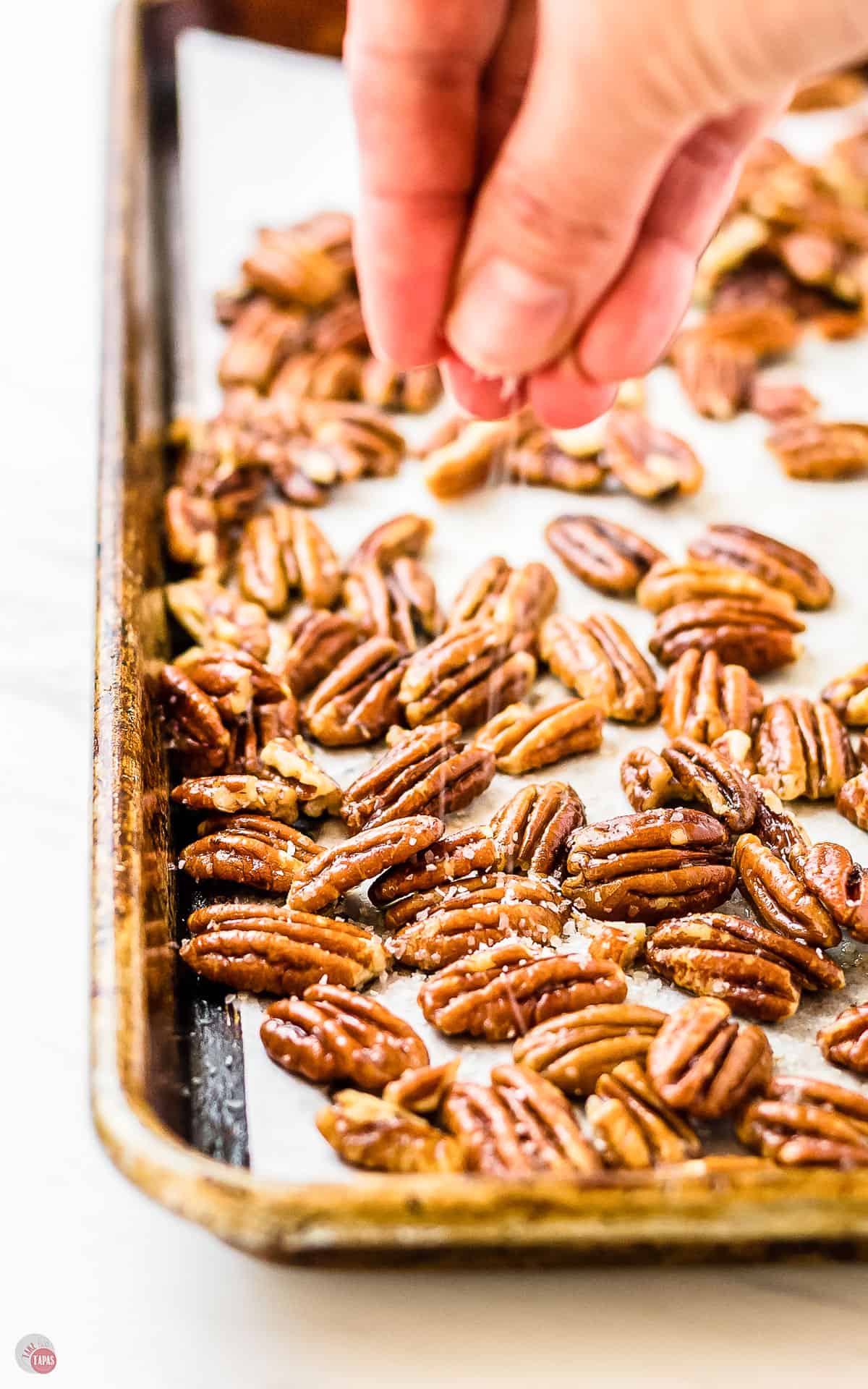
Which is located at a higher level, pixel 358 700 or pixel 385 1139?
pixel 358 700

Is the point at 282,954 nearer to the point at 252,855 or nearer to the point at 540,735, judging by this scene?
the point at 252,855

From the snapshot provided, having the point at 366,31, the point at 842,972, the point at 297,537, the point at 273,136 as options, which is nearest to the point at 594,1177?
the point at 842,972

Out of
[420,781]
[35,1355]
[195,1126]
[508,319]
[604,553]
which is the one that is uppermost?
[508,319]

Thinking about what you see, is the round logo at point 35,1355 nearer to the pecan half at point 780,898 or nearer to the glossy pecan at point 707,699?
the pecan half at point 780,898

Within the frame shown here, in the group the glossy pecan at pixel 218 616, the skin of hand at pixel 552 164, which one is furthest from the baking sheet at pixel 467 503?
the skin of hand at pixel 552 164

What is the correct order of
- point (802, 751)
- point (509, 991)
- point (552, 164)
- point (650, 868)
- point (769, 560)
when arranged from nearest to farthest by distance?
point (552, 164), point (509, 991), point (650, 868), point (802, 751), point (769, 560)

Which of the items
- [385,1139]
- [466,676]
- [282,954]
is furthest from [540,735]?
[385,1139]
